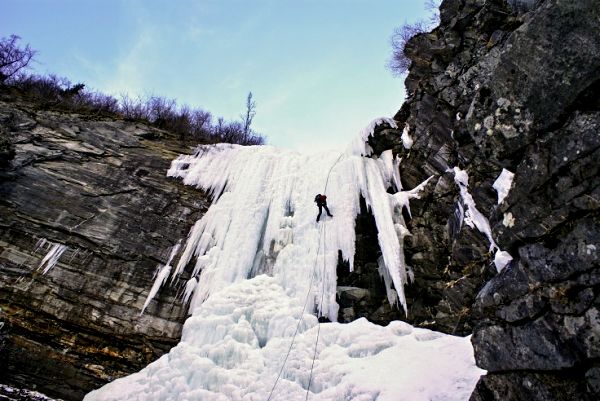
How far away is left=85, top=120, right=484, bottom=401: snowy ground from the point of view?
6.07m

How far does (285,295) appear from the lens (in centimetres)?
862

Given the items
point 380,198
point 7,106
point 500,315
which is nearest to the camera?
point 500,315

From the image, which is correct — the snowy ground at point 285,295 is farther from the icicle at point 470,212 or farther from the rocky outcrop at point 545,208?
the rocky outcrop at point 545,208

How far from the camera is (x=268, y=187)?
1174 cm

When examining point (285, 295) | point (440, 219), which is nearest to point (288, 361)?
point (285, 295)

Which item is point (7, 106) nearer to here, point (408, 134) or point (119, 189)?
point (119, 189)

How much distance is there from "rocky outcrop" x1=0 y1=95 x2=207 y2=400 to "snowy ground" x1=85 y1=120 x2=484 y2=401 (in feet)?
2.02

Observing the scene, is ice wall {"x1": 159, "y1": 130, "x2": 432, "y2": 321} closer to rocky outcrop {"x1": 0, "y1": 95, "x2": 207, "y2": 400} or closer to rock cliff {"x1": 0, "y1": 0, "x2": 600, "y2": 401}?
rock cliff {"x1": 0, "y1": 0, "x2": 600, "y2": 401}

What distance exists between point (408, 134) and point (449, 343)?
23.2ft

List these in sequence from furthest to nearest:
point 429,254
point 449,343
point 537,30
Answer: point 429,254 → point 449,343 → point 537,30

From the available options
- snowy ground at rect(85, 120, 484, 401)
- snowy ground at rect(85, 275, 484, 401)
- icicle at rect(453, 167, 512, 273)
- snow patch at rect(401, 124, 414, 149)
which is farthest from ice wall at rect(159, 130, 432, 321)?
icicle at rect(453, 167, 512, 273)

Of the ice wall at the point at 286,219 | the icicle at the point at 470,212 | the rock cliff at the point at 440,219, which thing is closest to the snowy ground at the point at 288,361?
the ice wall at the point at 286,219

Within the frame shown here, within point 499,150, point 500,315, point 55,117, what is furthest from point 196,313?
point 55,117

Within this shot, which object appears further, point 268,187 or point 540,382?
point 268,187
